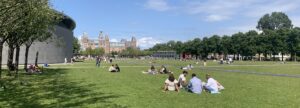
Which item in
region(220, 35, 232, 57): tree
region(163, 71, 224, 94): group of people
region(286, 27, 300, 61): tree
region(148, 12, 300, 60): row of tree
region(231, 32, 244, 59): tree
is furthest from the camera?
region(220, 35, 232, 57): tree

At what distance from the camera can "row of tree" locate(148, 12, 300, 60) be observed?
446 feet

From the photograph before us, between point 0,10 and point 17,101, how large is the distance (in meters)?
3.93

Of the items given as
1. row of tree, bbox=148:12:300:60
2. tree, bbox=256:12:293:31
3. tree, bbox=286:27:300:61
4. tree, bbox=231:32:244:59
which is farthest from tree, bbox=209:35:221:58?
tree, bbox=286:27:300:61

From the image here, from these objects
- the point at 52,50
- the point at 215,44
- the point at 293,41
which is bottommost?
the point at 52,50

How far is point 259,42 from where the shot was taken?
144125mm

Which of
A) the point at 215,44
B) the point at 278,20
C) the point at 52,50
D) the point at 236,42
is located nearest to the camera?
the point at 52,50

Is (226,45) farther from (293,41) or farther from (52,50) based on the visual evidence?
(52,50)

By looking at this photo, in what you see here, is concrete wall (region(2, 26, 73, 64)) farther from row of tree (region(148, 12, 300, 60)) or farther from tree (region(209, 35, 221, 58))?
tree (region(209, 35, 221, 58))

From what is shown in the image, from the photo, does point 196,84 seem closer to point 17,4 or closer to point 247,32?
point 17,4

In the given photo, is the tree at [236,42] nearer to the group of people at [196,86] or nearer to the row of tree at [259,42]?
the row of tree at [259,42]

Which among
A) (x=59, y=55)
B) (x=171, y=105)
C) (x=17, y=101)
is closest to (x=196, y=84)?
(x=171, y=105)

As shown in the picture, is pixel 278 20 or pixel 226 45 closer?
pixel 226 45

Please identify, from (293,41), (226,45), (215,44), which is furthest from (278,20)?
(293,41)

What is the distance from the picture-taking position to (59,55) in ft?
308
